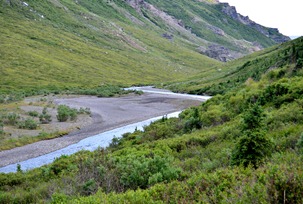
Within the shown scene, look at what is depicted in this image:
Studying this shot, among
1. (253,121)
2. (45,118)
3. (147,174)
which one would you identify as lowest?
(45,118)

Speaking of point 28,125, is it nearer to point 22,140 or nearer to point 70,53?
point 22,140

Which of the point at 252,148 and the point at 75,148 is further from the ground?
the point at 252,148

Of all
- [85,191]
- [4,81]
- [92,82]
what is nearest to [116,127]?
[85,191]

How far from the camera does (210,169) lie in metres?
10.1

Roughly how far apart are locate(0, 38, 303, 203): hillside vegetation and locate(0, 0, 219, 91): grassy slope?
2686 inches

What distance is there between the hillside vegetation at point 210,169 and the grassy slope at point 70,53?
224 ft

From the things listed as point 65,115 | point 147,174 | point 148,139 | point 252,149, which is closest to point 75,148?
point 148,139

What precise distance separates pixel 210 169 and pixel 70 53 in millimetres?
125150

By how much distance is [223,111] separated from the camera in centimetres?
2320

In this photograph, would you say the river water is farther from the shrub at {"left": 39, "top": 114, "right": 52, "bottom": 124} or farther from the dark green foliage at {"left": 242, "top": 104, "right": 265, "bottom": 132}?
the dark green foliage at {"left": 242, "top": 104, "right": 265, "bottom": 132}

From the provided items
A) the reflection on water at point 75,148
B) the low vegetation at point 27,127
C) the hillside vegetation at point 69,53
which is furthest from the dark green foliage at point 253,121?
the hillside vegetation at point 69,53

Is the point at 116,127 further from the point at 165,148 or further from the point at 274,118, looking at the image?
the point at 274,118

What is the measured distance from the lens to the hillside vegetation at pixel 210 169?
231 inches

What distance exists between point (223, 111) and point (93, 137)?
1669 cm
